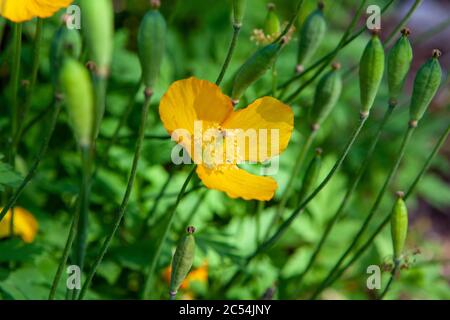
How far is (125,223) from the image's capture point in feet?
5.63

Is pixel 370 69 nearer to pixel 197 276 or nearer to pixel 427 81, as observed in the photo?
pixel 427 81

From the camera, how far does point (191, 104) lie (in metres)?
1.22

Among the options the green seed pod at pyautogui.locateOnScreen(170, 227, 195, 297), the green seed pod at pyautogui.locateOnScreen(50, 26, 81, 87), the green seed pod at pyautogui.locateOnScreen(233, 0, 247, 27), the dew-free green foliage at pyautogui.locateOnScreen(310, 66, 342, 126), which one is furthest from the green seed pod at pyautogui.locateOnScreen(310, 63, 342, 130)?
the green seed pod at pyautogui.locateOnScreen(50, 26, 81, 87)

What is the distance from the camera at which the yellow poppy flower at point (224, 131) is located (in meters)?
1.18

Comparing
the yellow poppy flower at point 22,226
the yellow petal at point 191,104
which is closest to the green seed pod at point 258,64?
the yellow petal at point 191,104

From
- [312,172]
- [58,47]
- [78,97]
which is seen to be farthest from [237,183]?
[78,97]

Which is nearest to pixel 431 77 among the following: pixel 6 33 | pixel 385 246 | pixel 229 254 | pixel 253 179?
pixel 253 179

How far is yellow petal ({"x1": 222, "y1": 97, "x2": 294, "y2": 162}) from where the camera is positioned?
123 centimetres

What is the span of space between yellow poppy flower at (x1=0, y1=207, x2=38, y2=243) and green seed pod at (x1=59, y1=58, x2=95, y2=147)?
836 mm

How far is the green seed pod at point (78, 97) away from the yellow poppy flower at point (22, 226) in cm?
84

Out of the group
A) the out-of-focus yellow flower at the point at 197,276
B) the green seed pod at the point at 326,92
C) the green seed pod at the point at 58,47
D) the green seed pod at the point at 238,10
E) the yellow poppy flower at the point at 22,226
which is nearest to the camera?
the green seed pod at the point at 58,47

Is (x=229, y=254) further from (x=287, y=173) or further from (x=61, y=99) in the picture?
(x=61, y=99)

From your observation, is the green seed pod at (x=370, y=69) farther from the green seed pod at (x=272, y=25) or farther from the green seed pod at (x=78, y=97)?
the green seed pod at (x=78, y=97)

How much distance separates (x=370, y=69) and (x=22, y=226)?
818 millimetres
